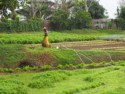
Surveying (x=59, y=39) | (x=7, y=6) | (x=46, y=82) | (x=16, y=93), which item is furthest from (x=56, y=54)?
(x=59, y=39)

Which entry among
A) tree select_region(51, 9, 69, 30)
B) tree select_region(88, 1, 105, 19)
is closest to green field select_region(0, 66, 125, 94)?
tree select_region(51, 9, 69, 30)

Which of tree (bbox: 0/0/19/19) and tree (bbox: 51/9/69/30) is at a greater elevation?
tree (bbox: 0/0/19/19)

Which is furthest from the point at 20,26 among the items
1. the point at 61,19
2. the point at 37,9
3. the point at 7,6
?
the point at 7,6

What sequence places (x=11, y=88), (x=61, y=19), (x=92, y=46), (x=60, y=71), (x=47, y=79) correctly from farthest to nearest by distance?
(x=61, y=19), (x=92, y=46), (x=60, y=71), (x=47, y=79), (x=11, y=88)

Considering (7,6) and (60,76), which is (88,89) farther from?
(7,6)

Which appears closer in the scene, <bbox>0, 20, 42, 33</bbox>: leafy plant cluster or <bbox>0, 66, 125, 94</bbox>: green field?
<bbox>0, 66, 125, 94</bbox>: green field

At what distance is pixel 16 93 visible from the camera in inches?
380

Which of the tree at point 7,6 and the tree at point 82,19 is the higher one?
the tree at point 7,6

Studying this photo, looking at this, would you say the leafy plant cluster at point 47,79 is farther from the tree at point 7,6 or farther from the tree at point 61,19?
the tree at point 61,19

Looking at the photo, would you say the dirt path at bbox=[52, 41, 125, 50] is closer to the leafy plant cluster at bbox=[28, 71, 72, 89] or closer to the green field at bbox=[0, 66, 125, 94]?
the green field at bbox=[0, 66, 125, 94]

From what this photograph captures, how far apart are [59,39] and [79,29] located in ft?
66.7

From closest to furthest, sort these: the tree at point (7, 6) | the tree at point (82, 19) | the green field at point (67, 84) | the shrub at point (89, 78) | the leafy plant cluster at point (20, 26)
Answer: the green field at point (67, 84)
the shrub at point (89, 78)
the tree at point (7, 6)
the leafy plant cluster at point (20, 26)
the tree at point (82, 19)

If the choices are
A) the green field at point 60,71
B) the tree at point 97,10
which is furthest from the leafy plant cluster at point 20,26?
the green field at point 60,71

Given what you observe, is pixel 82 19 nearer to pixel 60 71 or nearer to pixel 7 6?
pixel 7 6
